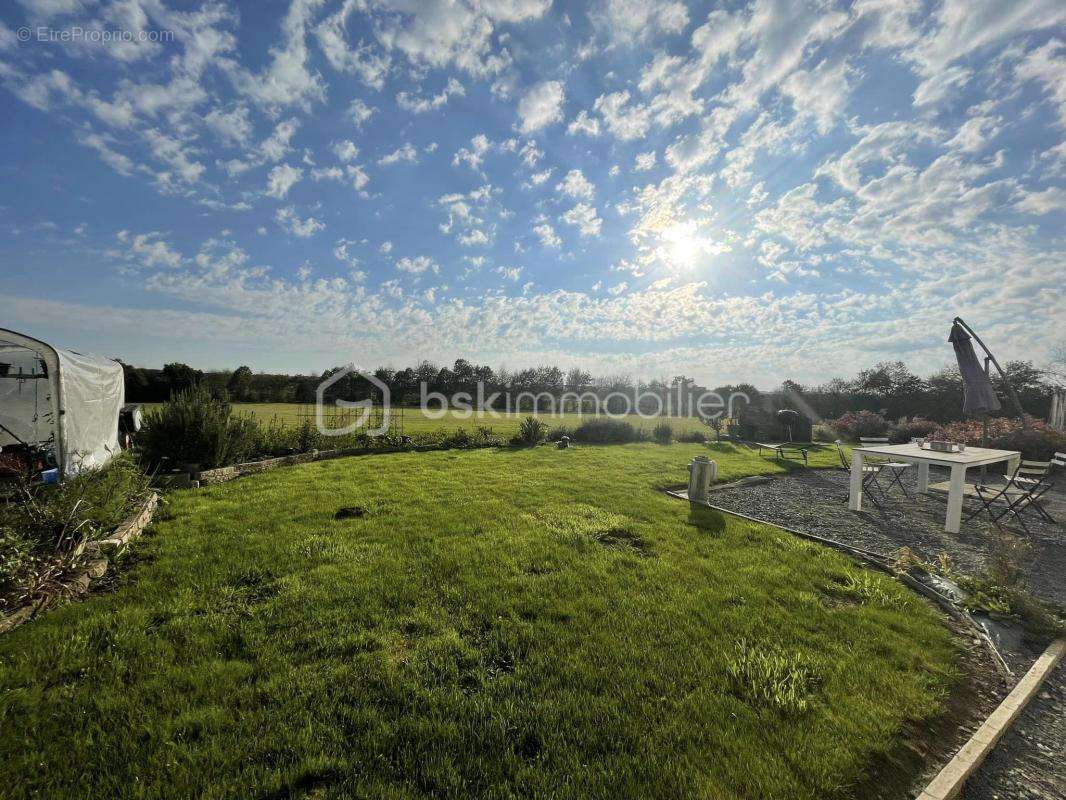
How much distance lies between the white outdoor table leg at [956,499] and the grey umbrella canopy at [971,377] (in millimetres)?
3867

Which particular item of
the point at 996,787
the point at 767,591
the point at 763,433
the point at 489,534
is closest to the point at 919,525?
the point at 767,591

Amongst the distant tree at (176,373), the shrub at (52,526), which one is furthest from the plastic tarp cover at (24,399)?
the distant tree at (176,373)

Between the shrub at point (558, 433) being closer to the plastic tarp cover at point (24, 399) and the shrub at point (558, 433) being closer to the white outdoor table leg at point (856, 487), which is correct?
the white outdoor table leg at point (856, 487)

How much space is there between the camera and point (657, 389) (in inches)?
1111

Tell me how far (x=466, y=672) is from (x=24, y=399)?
973 centimetres

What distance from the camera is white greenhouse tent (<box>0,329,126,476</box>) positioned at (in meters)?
5.84

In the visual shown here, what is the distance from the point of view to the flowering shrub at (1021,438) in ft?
35.6

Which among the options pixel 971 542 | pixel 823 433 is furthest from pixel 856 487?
pixel 823 433

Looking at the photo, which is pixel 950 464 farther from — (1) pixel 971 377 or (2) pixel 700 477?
(1) pixel 971 377

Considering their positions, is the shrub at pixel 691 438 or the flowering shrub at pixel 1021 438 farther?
the shrub at pixel 691 438

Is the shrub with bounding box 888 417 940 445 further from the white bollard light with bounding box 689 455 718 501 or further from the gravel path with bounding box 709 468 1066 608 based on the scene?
the white bollard light with bounding box 689 455 718 501

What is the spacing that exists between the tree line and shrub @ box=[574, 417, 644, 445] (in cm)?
1042

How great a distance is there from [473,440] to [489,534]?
27.5ft

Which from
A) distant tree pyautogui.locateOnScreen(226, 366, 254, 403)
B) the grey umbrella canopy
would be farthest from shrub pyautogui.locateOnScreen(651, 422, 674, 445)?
distant tree pyautogui.locateOnScreen(226, 366, 254, 403)
